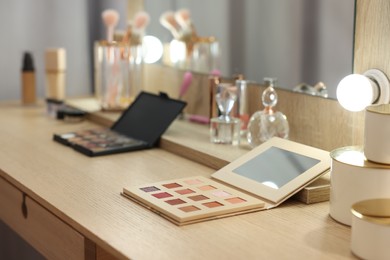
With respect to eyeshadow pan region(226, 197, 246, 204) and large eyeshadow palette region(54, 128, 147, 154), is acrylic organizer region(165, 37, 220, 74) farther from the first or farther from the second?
eyeshadow pan region(226, 197, 246, 204)

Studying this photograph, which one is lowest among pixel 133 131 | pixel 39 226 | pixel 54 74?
pixel 39 226

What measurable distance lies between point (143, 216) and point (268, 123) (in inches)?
16.5

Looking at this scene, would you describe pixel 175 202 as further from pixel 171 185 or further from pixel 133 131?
pixel 133 131

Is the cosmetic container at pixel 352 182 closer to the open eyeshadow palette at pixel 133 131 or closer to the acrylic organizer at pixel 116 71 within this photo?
the open eyeshadow palette at pixel 133 131

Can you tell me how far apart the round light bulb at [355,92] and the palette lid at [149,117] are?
1.44ft

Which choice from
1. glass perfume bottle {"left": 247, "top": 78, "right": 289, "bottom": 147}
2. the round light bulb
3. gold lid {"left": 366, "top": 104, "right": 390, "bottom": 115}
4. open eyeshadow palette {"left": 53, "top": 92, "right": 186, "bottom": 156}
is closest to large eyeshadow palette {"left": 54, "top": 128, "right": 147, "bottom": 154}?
open eyeshadow palette {"left": 53, "top": 92, "right": 186, "bottom": 156}

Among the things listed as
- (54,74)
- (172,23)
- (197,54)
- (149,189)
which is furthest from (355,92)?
(54,74)

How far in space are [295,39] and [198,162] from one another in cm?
37

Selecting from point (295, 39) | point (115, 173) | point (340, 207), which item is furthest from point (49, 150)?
point (340, 207)

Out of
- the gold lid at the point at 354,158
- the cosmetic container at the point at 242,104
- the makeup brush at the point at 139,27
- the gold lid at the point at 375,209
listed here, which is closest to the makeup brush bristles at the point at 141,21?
the makeup brush at the point at 139,27

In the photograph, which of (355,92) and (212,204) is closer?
(212,204)

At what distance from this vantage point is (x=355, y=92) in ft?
4.08

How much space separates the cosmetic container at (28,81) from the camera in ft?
6.86

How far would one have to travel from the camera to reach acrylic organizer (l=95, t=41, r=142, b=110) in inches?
75.2
